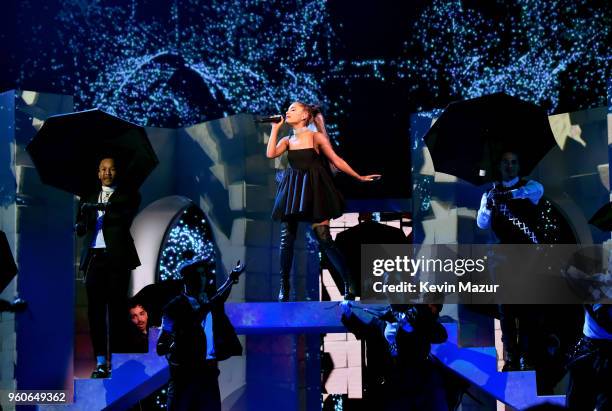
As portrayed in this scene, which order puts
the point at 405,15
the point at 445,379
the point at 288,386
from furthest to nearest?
1. the point at 405,15
2. the point at 288,386
3. the point at 445,379

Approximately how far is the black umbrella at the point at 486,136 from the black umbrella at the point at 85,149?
2313 mm

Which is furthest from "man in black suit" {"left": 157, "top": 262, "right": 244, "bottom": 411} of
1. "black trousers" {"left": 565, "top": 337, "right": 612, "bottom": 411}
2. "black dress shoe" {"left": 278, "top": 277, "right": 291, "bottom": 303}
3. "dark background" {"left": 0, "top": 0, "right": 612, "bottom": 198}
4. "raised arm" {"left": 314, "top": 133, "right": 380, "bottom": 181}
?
"dark background" {"left": 0, "top": 0, "right": 612, "bottom": 198}

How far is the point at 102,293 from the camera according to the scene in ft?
23.9

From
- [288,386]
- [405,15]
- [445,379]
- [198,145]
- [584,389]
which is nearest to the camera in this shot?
[584,389]

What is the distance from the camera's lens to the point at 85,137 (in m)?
7.62

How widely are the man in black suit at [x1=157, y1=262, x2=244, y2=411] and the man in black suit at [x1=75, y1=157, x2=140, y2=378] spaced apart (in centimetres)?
67

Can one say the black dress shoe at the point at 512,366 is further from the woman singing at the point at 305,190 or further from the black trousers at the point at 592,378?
the woman singing at the point at 305,190

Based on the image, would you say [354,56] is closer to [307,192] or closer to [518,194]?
[307,192]

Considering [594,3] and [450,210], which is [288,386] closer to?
[450,210]

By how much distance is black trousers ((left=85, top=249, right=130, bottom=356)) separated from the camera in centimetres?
724

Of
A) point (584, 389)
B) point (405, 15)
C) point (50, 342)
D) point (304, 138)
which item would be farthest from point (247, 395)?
point (405, 15)

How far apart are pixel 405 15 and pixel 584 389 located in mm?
4305

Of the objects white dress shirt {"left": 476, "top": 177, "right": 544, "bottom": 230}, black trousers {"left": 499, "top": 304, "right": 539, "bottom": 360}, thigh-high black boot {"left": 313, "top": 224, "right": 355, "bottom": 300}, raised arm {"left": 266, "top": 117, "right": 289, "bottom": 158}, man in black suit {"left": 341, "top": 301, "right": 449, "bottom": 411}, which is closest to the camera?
man in black suit {"left": 341, "top": 301, "right": 449, "bottom": 411}

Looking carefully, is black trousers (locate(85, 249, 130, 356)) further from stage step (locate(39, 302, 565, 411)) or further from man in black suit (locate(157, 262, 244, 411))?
man in black suit (locate(157, 262, 244, 411))
